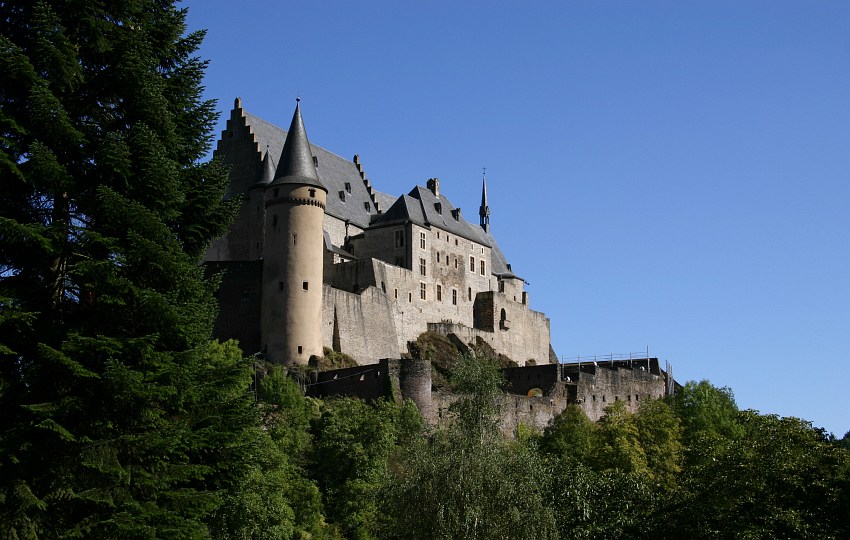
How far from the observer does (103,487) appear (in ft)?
66.9

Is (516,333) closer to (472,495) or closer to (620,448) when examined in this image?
(620,448)

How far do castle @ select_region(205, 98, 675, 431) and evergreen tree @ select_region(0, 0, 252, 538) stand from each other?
3965cm

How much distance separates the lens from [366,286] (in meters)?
77.2

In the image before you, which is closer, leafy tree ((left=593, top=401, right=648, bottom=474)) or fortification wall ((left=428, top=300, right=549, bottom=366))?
leafy tree ((left=593, top=401, right=648, bottom=474))

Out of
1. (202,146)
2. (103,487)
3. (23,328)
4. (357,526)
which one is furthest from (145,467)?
(357,526)

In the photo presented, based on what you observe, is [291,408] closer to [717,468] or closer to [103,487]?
[717,468]

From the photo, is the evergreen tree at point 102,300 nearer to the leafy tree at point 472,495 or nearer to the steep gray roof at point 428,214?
the leafy tree at point 472,495

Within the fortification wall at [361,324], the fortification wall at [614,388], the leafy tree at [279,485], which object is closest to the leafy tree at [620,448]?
the fortification wall at [614,388]

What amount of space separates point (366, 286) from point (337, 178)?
13.0 m

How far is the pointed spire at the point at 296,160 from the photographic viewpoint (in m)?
69.5

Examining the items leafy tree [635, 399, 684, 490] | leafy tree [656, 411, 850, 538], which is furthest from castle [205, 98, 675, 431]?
leafy tree [656, 411, 850, 538]

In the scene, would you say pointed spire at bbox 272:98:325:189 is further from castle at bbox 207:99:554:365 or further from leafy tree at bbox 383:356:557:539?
leafy tree at bbox 383:356:557:539

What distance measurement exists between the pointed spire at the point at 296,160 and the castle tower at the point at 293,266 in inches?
2.2

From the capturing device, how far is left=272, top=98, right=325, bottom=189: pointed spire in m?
69.5
